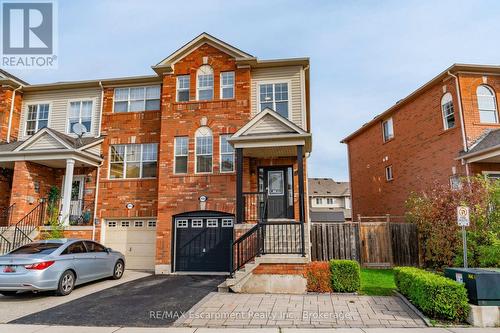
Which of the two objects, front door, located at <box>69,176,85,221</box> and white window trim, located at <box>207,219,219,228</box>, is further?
front door, located at <box>69,176,85,221</box>

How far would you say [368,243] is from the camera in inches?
537

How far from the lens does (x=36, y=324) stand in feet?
21.3

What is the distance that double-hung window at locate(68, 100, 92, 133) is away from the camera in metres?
15.9


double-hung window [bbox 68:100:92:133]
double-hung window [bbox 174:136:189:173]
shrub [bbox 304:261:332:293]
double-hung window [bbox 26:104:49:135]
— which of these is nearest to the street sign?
shrub [bbox 304:261:332:293]

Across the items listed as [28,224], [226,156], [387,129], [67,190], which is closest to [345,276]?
[226,156]

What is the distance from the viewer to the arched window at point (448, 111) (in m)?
14.9

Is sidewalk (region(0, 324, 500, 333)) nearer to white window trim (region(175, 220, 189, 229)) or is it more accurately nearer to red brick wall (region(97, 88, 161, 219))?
white window trim (region(175, 220, 189, 229))

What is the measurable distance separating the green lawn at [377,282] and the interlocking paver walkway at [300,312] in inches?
25.5

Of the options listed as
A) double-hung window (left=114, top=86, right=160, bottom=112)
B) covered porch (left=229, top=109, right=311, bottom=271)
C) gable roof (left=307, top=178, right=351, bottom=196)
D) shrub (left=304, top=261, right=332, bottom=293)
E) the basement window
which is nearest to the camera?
shrub (left=304, top=261, right=332, bottom=293)

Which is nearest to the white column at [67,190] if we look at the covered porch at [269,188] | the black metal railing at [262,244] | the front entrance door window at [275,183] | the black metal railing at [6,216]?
the black metal railing at [6,216]

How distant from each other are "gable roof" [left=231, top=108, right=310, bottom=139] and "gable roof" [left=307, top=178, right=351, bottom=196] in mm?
32520

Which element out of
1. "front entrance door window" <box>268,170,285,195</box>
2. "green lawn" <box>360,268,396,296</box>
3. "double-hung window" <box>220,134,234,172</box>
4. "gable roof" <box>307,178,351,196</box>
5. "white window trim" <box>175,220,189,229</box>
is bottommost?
"green lawn" <box>360,268,396,296</box>

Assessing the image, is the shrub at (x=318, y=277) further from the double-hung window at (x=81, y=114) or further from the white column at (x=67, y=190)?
the double-hung window at (x=81, y=114)

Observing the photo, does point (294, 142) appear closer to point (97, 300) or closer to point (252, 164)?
point (252, 164)
